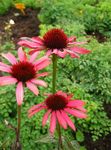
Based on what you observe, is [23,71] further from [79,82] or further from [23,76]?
[79,82]

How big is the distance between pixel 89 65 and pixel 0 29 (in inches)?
60.7

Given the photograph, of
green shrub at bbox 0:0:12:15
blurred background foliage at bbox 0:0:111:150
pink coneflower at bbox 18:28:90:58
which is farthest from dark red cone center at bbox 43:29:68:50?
green shrub at bbox 0:0:12:15

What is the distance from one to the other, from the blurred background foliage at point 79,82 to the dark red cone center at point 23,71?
40 cm

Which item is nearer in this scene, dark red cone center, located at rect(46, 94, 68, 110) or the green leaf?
dark red cone center, located at rect(46, 94, 68, 110)

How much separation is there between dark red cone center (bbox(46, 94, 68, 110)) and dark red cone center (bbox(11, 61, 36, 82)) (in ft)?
0.51

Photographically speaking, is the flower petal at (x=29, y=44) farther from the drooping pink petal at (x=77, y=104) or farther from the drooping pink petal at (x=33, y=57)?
the drooping pink petal at (x=77, y=104)

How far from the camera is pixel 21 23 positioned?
4.31m

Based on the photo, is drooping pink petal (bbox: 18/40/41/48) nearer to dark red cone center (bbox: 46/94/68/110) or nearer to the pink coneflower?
the pink coneflower

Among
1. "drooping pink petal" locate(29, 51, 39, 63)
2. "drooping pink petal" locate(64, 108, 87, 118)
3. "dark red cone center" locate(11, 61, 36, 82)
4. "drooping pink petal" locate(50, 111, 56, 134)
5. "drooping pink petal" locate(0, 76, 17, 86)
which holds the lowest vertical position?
"drooping pink petal" locate(50, 111, 56, 134)

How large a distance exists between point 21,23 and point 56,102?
2.79 meters

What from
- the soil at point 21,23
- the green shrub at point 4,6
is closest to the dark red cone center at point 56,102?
the soil at point 21,23

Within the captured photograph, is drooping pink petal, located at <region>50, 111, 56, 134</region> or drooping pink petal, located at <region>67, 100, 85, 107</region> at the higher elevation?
drooping pink petal, located at <region>67, 100, 85, 107</region>

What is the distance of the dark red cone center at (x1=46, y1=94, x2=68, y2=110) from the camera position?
5.33ft

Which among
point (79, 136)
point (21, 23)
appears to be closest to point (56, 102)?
point (79, 136)
